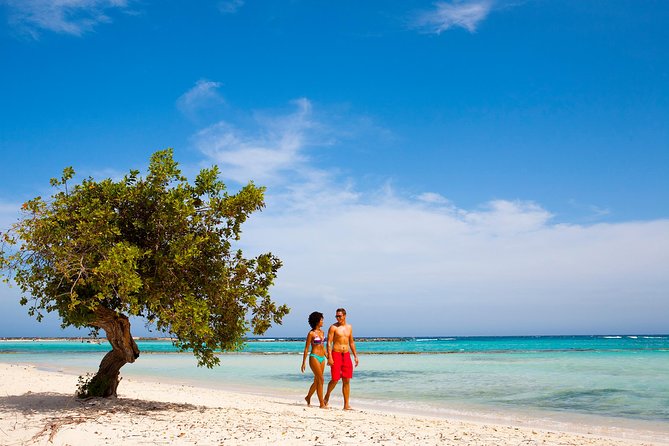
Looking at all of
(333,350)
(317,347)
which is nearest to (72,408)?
(317,347)

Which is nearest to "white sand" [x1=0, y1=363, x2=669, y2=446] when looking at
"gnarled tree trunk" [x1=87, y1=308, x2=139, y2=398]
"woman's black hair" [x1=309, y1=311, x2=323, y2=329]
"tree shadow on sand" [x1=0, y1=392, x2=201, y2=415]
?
"tree shadow on sand" [x1=0, y1=392, x2=201, y2=415]

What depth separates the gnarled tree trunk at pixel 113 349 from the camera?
1111cm

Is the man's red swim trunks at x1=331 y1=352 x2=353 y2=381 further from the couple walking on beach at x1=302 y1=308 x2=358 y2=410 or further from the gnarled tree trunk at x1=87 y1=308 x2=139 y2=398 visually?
the gnarled tree trunk at x1=87 y1=308 x2=139 y2=398

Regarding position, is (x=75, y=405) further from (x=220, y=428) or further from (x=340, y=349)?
(x=340, y=349)

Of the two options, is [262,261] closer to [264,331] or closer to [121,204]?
[264,331]

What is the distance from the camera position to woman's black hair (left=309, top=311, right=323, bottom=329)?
13148 millimetres

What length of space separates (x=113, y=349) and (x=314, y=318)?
4398 mm

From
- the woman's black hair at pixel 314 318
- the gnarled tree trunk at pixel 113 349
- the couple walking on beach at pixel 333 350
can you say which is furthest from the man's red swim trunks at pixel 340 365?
the gnarled tree trunk at pixel 113 349

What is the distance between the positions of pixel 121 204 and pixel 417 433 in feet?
23.0

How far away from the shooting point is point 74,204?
35.2 feet

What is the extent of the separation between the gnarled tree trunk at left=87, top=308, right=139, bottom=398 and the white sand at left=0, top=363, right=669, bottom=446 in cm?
43

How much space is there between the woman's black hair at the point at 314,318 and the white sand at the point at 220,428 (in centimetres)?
191

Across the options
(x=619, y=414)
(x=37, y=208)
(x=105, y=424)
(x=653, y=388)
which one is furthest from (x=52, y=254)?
(x=653, y=388)

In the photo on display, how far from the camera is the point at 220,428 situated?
941 cm
